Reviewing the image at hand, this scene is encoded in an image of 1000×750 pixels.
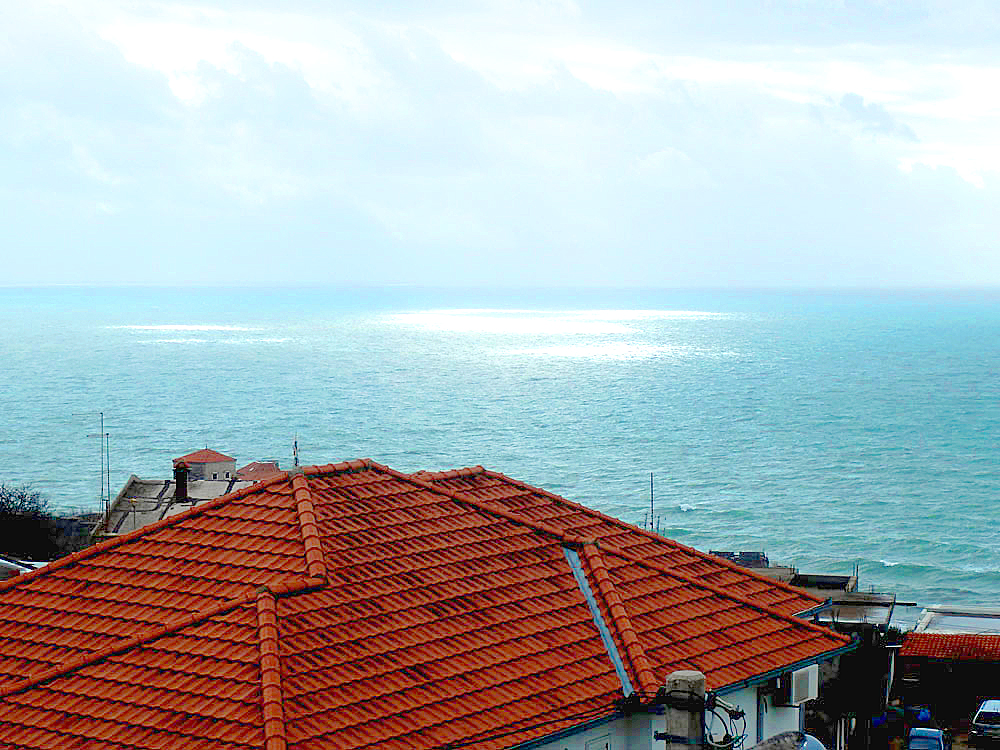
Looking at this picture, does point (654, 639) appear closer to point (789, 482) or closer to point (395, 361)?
point (789, 482)

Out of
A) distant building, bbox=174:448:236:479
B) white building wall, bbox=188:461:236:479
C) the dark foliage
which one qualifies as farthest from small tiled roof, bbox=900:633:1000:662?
distant building, bbox=174:448:236:479

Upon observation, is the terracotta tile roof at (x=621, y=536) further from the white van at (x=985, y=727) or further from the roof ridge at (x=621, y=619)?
the white van at (x=985, y=727)

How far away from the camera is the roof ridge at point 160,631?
12.7 meters

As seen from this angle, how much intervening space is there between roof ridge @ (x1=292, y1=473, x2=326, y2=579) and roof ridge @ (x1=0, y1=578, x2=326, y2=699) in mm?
196

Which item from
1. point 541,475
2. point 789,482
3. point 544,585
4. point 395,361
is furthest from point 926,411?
point 544,585

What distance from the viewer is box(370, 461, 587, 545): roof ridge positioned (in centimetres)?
1582


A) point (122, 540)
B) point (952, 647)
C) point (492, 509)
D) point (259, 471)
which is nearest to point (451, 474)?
point (492, 509)

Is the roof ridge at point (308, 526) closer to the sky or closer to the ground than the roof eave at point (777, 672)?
closer to the sky

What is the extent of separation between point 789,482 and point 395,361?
327 ft

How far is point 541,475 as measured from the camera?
8188 cm

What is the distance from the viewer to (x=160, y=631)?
13.0 m

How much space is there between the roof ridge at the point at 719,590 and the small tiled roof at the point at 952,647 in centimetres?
1868

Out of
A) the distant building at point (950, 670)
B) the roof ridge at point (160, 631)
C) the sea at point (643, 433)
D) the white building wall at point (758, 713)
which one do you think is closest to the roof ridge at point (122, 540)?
the roof ridge at point (160, 631)

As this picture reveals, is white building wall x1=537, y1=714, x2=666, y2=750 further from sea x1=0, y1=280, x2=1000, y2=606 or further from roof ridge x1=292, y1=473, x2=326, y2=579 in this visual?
sea x1=0, y1=280, x2=1000, y2=606
